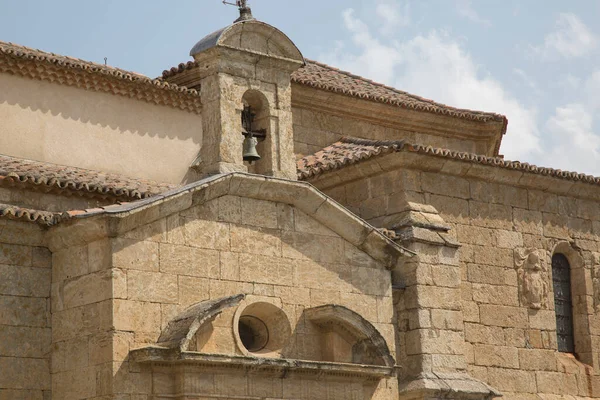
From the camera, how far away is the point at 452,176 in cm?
1712

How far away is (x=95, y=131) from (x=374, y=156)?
4142 mm

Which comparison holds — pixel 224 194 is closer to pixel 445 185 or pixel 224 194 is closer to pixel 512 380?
pixel 445 185

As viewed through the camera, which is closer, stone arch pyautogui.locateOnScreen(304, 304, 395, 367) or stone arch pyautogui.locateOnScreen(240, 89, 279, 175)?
stone arch pyautogui.locateOnScreen(304, 304, 395, 367)

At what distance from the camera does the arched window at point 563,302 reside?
18.1 metres

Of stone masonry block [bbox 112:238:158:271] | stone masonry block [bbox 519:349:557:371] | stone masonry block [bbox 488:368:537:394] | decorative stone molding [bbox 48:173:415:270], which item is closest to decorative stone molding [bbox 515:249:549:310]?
stone masonry block [bbox 519:349:557:371]

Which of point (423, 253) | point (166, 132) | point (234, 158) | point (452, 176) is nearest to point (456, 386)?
point (423, 253)

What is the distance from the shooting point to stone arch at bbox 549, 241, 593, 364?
59.6ft

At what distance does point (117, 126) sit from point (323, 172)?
3.20 m

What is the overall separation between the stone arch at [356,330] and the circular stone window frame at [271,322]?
0.30 metres

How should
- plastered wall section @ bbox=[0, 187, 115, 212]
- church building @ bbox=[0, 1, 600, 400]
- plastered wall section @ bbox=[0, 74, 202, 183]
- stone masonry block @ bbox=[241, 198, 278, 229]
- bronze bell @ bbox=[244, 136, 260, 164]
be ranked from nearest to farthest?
1. church building @ bbox=[0, 1, 600, 400]
2. stone masonry block @ bbox=[241, 198, 278, 229]
3. bronze bell @ bbox=[244, 136, 260, 164]
4. plastered wall section @ bbox=[0, 187, 115, 212]
5. plastered wall section @ bbox=[0, 74, 202, 183]

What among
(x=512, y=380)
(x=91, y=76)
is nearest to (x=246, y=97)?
(x=91, y=76)

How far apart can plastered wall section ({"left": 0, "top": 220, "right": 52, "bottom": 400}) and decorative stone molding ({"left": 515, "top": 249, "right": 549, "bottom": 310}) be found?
6.71m

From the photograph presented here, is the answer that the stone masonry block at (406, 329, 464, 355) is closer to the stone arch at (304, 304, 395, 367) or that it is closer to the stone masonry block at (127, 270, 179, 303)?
the stone arch at (304, 304, 395, 367)

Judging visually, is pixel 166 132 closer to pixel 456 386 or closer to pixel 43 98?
pixel 43 98
